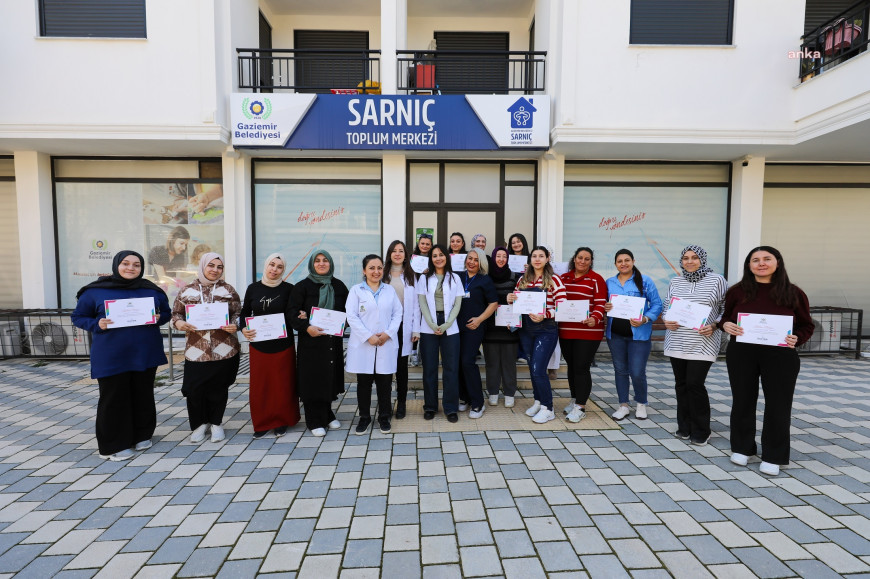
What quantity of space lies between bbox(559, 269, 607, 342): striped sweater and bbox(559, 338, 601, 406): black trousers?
0.24ft

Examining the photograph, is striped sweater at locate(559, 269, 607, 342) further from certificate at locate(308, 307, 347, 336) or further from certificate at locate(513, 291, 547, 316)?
certificate at locate(308, 307, 347, 336)

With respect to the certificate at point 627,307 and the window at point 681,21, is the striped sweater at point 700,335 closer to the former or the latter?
the certificate at point 627,307

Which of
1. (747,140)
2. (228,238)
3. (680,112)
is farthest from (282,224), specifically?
(747,140)

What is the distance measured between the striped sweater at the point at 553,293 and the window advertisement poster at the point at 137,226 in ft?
23.4

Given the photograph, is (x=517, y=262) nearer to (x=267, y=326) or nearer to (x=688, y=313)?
(x=688, y=313)

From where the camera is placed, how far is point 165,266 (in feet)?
29.7

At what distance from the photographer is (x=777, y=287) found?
12.1ft

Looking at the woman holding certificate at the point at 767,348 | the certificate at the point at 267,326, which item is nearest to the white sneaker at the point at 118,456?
the certificate at the point at 267,326

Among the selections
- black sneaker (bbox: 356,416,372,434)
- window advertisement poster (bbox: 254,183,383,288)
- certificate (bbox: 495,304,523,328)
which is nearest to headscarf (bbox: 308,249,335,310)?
black sneaker (bbox: 356,416,372,434)

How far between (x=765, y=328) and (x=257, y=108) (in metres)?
8.20

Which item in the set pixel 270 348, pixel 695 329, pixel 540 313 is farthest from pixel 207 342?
pixel 695 329

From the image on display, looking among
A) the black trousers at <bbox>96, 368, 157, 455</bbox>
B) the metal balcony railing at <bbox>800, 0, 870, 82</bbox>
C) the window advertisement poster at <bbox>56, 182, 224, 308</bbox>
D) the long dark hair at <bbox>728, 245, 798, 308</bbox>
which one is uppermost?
the metal balcony railing at <bbox>800, 0, 870, 82</bbox>

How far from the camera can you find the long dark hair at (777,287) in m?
3.65

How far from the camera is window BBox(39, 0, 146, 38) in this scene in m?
7.83
